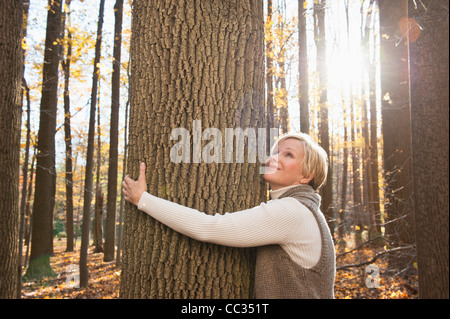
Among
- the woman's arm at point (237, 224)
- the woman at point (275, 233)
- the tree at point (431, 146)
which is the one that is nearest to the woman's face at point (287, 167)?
the woman at point (275, 233)

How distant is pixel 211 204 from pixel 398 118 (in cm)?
777

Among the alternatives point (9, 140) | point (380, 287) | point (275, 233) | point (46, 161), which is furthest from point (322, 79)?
point (275, 233)

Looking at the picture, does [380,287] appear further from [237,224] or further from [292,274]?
[237,224]

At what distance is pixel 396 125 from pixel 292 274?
24.9ft

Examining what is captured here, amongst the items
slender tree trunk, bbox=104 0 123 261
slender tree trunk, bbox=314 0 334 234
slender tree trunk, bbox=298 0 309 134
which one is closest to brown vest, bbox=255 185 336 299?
slender tree trunk, bbox=298 0 309 134

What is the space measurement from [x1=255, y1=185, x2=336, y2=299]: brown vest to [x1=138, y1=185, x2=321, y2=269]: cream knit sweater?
5cm

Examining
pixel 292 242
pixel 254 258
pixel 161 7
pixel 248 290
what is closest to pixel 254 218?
pixel 292 242

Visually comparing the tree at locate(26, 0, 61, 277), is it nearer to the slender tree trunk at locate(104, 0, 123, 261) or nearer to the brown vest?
the slender tree trunk at locate(104, 0, 123, 261)

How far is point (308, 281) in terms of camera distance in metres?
1.98

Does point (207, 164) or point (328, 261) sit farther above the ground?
point (207, 164)

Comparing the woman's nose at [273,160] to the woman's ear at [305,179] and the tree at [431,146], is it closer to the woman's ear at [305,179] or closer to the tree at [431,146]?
the woman's ear at [305,179]

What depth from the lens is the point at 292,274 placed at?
6.48 ft
